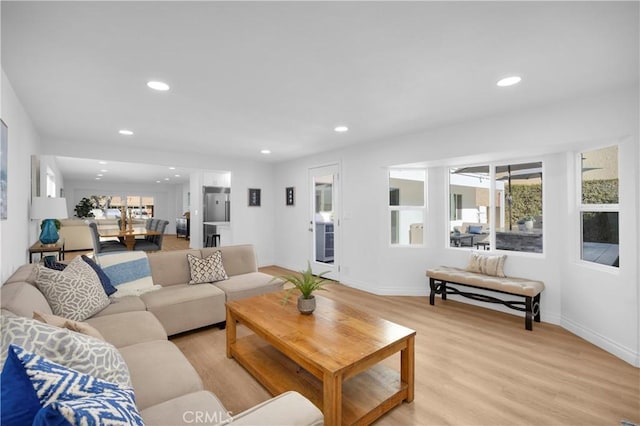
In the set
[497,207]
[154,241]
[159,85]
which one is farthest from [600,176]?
[154,241]

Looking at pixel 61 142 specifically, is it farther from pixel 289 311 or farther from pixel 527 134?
pixel 527 134

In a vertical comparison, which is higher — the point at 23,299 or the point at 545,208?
the point at 545,208

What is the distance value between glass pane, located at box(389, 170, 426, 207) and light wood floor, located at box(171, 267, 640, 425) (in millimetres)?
1789

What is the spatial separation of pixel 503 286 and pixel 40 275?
165 inches

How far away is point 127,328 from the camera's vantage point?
2082 mm

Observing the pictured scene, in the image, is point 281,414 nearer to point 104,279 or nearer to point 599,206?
point 104,279

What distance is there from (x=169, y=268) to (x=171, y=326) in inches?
28.9

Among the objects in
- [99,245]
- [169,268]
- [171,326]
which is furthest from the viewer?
[99,245]

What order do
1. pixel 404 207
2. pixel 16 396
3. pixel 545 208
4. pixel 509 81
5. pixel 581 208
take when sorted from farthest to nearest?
pixel 404 207
pixel 545 208
pixel 581 208
pixel 509 81
pixel 16 396

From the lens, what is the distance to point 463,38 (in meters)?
1.77

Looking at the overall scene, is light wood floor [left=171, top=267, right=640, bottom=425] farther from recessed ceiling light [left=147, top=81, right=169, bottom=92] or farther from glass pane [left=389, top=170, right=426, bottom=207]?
recessed ceiling light [left=147, top=81, right=169, bottom=92]

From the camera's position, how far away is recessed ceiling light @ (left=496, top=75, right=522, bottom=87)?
7.59 ft

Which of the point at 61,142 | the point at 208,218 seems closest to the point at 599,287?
the point at 61,142

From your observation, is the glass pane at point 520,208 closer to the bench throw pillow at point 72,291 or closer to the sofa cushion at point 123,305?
the sofa cushion at point 123,305
